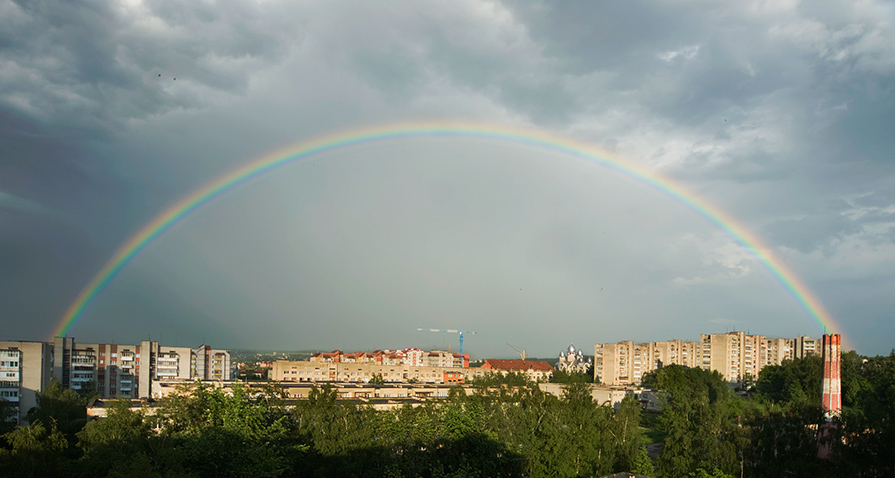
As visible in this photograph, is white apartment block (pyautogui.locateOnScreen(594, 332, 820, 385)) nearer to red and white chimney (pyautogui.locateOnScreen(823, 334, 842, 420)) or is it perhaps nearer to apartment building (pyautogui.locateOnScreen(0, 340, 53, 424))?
red and white chimney (pyautogui.locateOnScreen(823, 334, 842, 420))

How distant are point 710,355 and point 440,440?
7268 centimetres

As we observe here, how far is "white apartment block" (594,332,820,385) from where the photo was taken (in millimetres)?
83000

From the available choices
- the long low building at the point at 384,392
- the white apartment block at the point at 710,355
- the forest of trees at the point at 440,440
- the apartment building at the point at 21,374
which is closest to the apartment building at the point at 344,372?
the long low building at the point at 384,392

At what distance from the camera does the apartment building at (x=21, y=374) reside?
44.9 meters

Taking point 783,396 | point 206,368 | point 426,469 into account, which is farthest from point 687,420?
point 206,368

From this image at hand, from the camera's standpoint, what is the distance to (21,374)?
4575cm

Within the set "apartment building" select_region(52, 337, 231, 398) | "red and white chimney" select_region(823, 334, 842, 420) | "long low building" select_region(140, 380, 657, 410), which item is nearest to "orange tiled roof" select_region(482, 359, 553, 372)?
"long low building" select_region(140, 380, 657, 410)

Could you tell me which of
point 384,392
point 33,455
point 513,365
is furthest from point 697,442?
point 513,365

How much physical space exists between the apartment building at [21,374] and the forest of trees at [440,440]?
23.3m

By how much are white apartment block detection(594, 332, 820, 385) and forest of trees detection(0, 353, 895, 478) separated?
193 ft

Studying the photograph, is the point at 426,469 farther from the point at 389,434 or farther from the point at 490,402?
the point at 490,402

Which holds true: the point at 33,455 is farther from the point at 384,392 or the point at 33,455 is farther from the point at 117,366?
the point at 117,366

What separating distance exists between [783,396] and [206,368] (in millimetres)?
65244

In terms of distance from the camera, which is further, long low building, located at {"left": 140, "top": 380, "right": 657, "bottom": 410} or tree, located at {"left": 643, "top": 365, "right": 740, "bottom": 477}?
long low building, located at {"left": 140, "top": 380, "right": 657, "bottom": 410}
